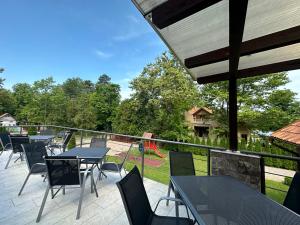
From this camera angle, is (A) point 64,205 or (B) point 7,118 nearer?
(A) point 64,205

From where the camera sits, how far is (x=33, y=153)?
329cm

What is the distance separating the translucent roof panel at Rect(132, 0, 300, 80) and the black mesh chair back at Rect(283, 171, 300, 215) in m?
1.29

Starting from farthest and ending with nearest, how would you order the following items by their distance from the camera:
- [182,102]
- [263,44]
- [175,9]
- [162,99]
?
[182,102]
[162,99]
[263,44]
[175,9]

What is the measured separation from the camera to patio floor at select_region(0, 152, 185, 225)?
238 cm

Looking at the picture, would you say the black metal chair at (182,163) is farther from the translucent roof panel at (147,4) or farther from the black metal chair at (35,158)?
the black metal chair at (35,158)

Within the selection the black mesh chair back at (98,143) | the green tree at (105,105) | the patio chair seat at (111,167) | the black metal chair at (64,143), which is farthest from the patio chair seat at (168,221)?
the green tree at (105,105)

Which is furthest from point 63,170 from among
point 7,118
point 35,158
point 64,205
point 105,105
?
point 7,118

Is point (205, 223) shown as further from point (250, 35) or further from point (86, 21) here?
point (86, 21)

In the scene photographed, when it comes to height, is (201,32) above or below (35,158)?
above

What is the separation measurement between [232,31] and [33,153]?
3.65 meters

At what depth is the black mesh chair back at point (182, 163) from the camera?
2.76m

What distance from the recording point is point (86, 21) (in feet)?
55.5

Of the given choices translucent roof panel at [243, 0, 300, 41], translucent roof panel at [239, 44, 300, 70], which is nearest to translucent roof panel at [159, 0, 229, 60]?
translucent roof panel at [243, 0, 300, 41]

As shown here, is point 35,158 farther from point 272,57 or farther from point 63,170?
point 272,57
